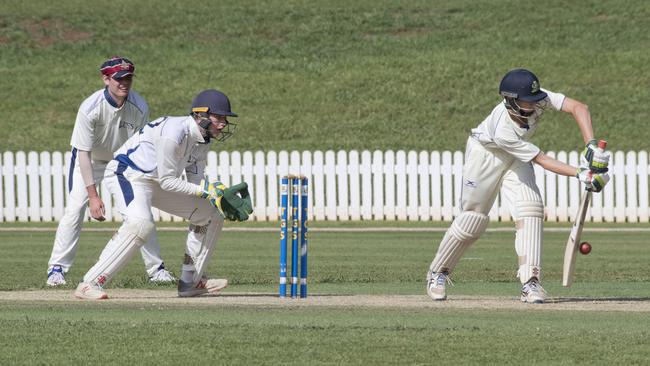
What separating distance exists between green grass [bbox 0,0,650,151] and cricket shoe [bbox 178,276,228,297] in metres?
16.6

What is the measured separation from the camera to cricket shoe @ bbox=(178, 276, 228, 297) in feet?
38.4

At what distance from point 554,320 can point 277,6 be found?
31.4 metres

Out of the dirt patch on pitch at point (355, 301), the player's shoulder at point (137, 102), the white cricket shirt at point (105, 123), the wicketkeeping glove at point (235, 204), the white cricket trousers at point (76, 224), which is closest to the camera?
the dirt patch on pitch at point (355, 301)

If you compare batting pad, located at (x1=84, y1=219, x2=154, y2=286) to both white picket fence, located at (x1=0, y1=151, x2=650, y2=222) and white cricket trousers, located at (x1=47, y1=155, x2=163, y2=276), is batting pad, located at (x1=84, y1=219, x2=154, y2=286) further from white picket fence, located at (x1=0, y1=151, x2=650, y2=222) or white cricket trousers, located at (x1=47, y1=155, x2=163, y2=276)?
white picket fence, located at (x1=0, y1=151, x2=650, y2=222)

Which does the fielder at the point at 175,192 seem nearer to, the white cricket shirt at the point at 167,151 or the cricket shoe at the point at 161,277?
the white cricket shirt at the point at 167,151

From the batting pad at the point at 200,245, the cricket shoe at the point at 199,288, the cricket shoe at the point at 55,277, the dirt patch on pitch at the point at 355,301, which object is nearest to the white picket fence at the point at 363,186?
the cricket shoe at the point at 55,277

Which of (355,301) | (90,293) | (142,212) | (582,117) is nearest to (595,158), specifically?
(582,117)

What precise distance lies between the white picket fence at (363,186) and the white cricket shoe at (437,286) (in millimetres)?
13641

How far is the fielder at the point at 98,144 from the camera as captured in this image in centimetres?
1262

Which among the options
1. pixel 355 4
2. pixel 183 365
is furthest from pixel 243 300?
pixel 355 4

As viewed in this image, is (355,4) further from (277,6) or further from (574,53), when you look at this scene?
(574,53)

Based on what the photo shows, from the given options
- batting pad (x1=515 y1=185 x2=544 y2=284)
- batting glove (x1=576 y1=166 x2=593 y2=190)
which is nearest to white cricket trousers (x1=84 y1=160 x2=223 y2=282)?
batting pad (x1=515 y1=185 x2=544 y2=284)

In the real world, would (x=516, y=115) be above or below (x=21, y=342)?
above

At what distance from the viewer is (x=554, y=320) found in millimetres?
9656
